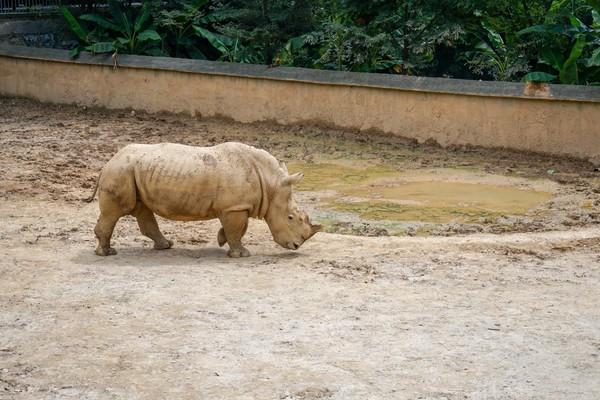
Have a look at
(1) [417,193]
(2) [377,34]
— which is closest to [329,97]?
(2) [377,34]

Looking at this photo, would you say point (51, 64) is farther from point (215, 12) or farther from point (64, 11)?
point (215, 12)

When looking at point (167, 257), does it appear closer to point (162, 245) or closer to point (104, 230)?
point (162, 245)

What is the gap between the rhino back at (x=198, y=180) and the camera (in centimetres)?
1052

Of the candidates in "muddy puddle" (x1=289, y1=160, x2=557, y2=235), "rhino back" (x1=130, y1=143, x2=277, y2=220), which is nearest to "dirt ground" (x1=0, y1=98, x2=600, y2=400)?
"muddy puddle" (x1=289, y1=160, x2=557, y2=235)

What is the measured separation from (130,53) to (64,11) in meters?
1.94

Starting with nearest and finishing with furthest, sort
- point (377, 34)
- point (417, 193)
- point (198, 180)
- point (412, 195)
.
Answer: point (198, 180), point (412, 195), point (417, 193), point (377, 34)

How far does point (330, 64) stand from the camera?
1967cm

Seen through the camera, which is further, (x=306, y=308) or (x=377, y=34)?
(x=377, y=34)

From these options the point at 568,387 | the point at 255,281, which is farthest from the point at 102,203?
the point at 568,387

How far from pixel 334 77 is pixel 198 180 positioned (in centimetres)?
792

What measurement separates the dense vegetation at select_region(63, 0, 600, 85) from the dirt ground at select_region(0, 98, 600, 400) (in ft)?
15.2

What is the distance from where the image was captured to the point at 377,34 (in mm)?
19203

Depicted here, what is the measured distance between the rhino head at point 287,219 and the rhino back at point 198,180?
0.16 meters

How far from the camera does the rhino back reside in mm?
10523
